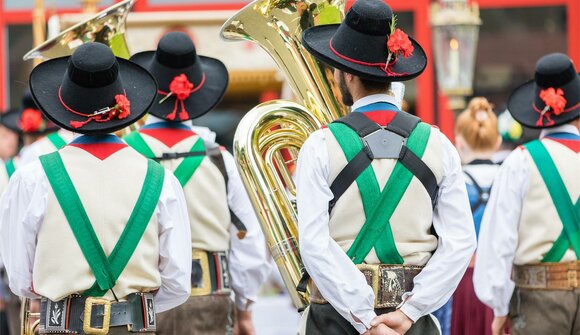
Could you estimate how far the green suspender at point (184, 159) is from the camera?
5.77 meters

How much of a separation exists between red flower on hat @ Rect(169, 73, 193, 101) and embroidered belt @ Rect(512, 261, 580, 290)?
185 cm

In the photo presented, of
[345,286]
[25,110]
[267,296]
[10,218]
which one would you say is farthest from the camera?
[267,296]

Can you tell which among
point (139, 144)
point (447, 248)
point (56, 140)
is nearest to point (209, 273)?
point (139, 144)

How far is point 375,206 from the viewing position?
436 cm

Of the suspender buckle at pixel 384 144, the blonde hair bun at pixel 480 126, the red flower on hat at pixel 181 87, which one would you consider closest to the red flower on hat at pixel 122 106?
the suspender buckle at pixel 384 144

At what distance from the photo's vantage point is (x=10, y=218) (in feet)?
15.0

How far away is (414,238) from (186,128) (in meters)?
1.90

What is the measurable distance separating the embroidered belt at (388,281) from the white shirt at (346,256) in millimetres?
29

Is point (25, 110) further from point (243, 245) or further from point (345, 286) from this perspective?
point (345, 286)

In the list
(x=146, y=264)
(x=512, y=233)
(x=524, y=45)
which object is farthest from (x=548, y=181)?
(x=524, y=45)

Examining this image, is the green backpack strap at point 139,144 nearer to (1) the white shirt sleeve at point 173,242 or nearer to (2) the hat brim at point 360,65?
(1) the white shirt sleeve at point 173,242

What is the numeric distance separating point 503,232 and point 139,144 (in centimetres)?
179

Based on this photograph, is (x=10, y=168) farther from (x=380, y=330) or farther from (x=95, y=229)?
(x=380, y=330)

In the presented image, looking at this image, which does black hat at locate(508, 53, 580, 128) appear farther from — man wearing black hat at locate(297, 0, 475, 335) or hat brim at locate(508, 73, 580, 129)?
man wearing black hat at locate(297, 0, 475, 335)
